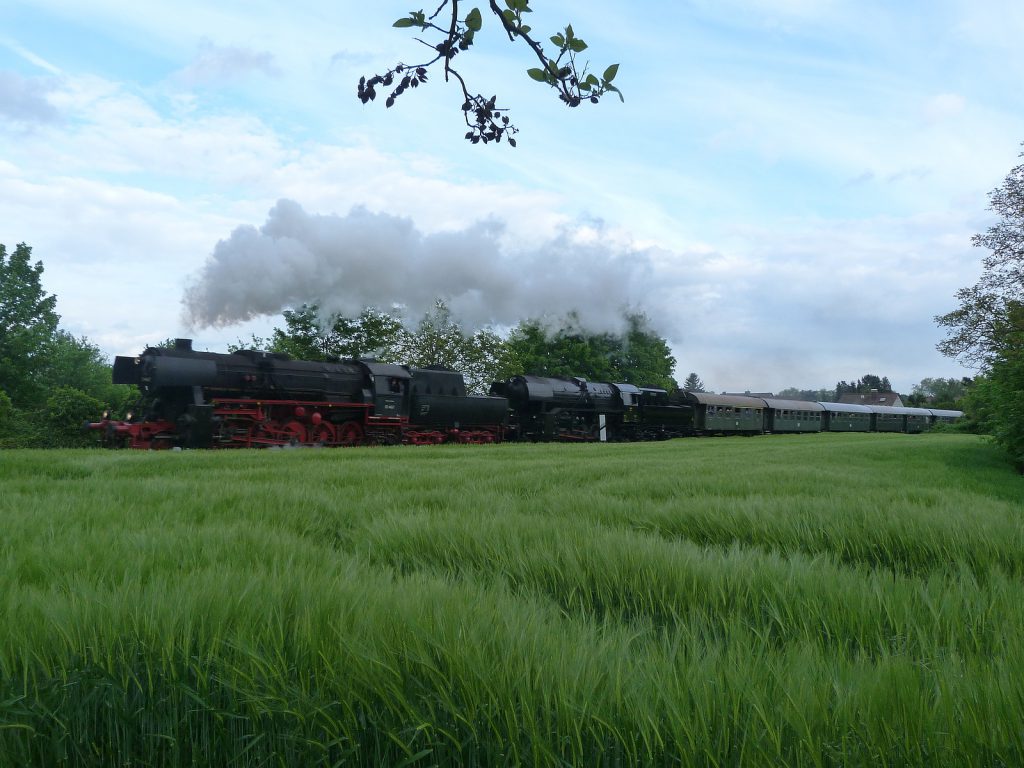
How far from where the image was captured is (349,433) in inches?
976

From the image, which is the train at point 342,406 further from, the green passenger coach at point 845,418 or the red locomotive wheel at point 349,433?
the green passenger coach at point 845,418

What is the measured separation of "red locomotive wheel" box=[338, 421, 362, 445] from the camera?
80.0 feet

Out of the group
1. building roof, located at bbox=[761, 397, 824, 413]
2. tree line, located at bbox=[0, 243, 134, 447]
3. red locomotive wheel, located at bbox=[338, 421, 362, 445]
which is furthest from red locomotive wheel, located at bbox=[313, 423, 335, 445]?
building roof, located at bbox=[761, 397, 824, 413]

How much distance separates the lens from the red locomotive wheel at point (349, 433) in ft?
80.0

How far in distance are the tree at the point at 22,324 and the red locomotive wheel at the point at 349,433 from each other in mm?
37407

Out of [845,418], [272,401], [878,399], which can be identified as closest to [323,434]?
[272,401]

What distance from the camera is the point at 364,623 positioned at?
222 centimetres

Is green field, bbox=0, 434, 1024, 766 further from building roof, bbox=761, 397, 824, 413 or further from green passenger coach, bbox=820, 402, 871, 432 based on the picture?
green passenger coach, bbox=820, 402, 871, 432

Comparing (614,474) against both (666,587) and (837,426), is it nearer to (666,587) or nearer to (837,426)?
(666,587)

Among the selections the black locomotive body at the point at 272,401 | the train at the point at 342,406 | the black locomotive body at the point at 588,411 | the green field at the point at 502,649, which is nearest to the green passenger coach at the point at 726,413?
the black locomotive body at the point at 588,411

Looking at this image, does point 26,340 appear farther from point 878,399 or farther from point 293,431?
point 878,399

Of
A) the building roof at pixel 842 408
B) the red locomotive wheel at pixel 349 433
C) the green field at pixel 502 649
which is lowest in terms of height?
the red locomotive wheel at pixel 349 433

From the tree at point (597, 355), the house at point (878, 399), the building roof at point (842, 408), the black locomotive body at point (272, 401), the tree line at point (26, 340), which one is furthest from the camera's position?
the house at point (878, 399)

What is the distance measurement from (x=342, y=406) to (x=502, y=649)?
23.0 metres
